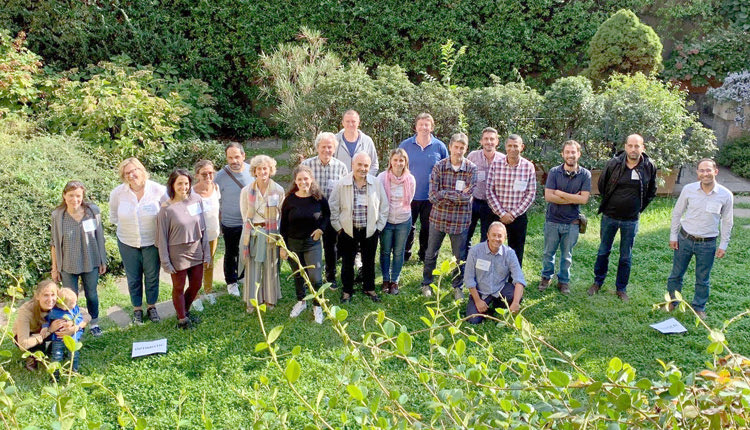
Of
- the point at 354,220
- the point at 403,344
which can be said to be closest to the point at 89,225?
the point at 354,220

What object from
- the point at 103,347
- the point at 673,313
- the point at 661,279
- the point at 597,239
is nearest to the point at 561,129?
the point at 597,239

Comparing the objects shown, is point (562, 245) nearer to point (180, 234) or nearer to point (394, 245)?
point (394, 245)

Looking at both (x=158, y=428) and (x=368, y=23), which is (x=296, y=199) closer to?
(x=158, y=428)

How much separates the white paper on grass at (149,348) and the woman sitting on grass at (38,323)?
515 mm

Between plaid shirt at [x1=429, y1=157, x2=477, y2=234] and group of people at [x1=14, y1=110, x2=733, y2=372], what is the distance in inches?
0.5

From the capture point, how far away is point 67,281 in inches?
209

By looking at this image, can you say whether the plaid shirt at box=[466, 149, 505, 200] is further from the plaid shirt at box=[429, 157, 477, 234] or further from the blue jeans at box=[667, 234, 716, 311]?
the blue jeans at box=[667, 234, 716, 311]

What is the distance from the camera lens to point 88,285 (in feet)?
17.6

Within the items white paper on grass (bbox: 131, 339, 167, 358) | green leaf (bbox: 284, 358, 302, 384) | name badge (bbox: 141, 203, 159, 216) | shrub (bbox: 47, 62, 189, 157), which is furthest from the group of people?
green leaf (bbox: 284, 358, 302, 384)

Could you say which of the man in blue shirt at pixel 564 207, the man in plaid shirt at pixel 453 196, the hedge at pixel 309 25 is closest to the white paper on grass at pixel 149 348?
the man in plaid shirt at pixel 453 196

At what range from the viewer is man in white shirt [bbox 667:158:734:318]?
545 cm

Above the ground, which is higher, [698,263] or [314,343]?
[698,263]

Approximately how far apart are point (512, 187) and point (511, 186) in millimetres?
14

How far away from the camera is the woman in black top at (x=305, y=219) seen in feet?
17.9
